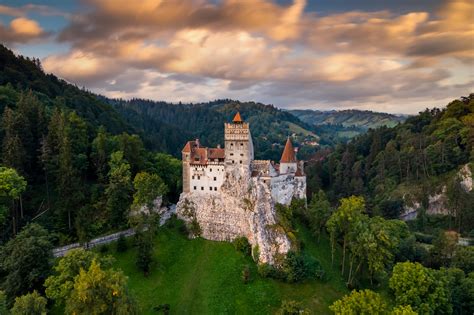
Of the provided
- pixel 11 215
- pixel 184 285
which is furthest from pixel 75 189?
pixel 184 285

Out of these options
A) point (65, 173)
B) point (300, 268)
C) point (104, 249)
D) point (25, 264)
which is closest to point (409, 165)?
point (300, 268)

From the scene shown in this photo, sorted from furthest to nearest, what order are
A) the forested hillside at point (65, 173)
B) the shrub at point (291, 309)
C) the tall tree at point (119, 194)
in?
the tall tree at point (119, 194) → the forested hillside at point (65, 173) → the shrub at point (291, 309)

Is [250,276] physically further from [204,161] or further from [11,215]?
[11,215]

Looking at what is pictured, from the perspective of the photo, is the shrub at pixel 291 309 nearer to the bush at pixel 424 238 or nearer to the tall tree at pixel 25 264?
the tall tree at pixel 25 264

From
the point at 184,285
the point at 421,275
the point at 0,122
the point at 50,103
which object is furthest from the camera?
the point at 50,103

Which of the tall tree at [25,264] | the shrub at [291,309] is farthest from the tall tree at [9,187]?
the shrub at [291,309]

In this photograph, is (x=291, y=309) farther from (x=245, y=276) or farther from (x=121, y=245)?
(x=121, y=245)

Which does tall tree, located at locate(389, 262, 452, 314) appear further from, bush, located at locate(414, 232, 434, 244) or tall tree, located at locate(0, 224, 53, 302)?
tall tree, located at locate(0, 224, 53, 302)

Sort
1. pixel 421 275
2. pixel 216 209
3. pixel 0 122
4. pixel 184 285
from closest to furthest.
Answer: pixel 421 275 → pixel 184 285 → pixel 216 209 → pixel 0 122
